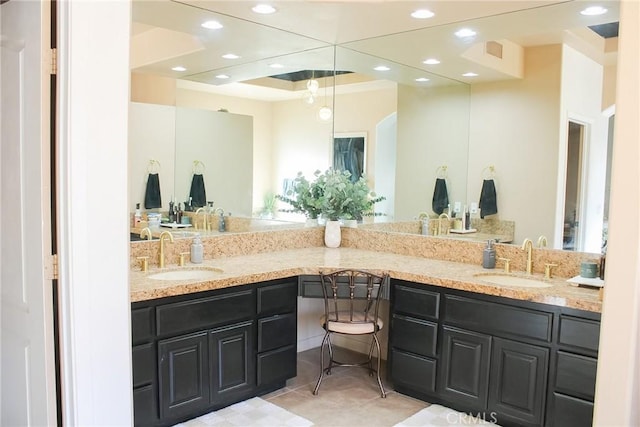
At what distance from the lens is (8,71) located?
2018 mm

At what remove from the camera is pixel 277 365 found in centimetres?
337

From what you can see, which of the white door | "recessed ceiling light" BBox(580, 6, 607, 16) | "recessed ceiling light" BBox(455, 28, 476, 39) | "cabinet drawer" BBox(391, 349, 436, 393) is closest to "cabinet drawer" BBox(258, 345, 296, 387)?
"cabinet drawer" BBox(391, 349, 436, 393)

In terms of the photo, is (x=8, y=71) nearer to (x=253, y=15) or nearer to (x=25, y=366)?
(x=25, y=366)

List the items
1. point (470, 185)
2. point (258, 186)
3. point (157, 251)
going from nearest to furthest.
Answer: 1. point (157, 251)
2. point (470, 185)
3. point (258, 186)

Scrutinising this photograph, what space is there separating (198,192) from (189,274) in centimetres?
61

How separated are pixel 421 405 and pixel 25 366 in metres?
2.27

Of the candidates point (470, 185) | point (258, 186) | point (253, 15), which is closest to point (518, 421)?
point (470, 185)

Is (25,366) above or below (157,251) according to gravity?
below

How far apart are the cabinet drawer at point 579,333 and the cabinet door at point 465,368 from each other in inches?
16.7

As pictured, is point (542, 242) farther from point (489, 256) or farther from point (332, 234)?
point (332, 234)

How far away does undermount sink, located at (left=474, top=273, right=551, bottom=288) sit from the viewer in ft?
10.1

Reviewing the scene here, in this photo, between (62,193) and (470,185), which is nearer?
(62,193)

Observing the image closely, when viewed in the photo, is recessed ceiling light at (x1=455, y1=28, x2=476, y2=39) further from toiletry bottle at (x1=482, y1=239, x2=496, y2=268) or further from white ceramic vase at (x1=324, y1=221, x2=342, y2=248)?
white ceramic vase at (x1=324, y1=221, x2=342, y2=248)

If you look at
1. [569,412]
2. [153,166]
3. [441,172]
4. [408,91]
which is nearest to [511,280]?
[569,412]
